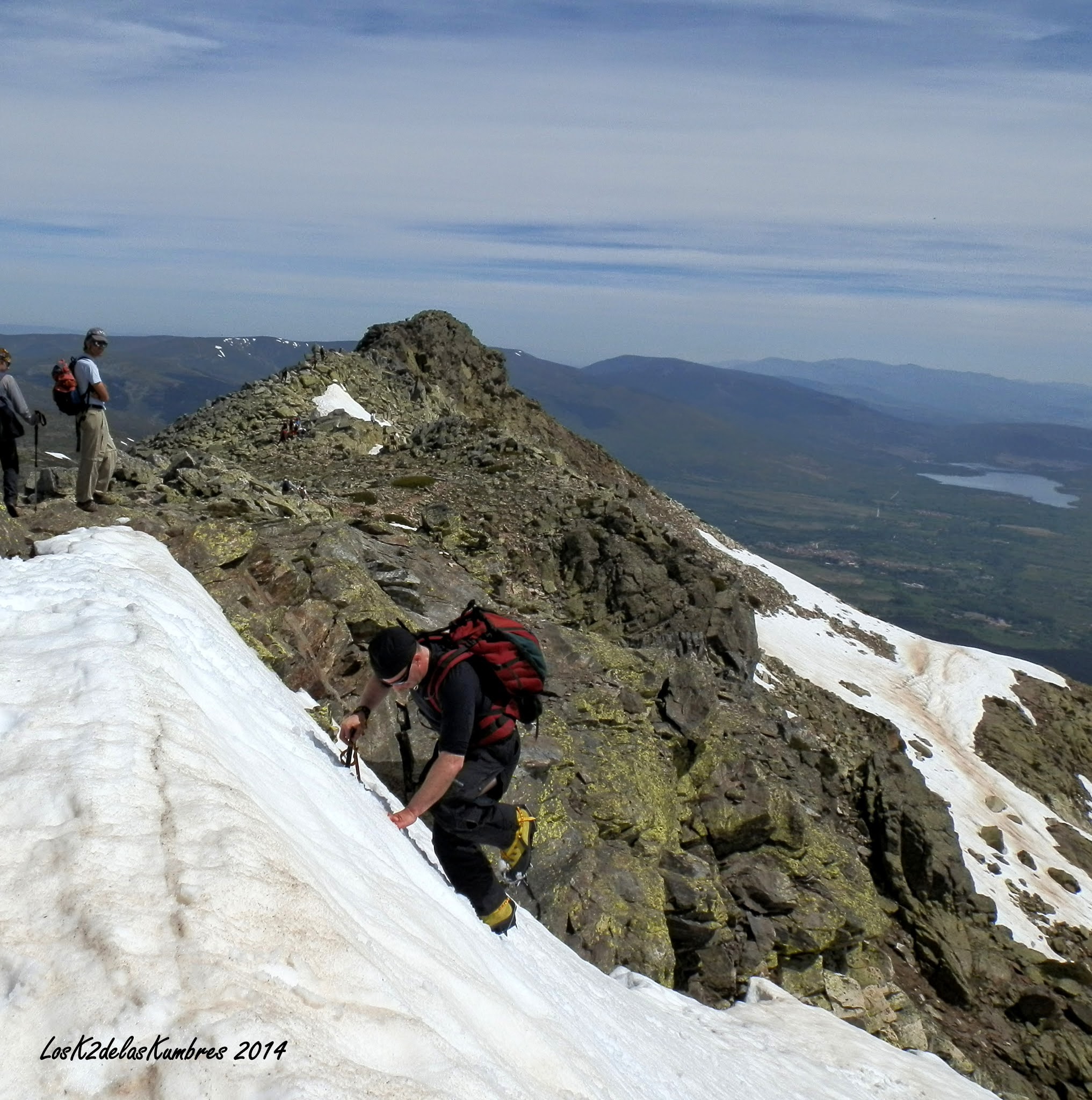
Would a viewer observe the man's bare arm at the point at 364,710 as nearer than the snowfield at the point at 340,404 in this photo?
Yes

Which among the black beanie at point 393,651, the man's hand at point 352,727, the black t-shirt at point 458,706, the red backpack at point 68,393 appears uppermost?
the red backpack at point 68,393

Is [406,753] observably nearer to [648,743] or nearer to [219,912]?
[648,743]

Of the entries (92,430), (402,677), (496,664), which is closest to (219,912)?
(402,677)

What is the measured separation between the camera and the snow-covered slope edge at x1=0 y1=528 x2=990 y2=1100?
3.92 metres

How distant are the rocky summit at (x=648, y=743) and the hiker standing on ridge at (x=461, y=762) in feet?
10.9

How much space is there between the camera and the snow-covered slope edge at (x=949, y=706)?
30.2m

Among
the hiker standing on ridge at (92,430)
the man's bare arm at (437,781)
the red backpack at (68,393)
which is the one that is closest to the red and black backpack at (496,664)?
the man's bare arm at (437,781)

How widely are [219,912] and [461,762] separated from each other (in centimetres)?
291

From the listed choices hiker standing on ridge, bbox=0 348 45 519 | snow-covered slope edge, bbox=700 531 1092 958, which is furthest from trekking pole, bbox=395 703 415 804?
snow-covered slope edge, bbox=700 531 1092 958

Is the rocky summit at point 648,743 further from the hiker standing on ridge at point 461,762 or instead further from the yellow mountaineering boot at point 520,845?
the hiker standing on ridge at point 461,762

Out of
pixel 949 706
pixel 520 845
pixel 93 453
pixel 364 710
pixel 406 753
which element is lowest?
pixel 949 706

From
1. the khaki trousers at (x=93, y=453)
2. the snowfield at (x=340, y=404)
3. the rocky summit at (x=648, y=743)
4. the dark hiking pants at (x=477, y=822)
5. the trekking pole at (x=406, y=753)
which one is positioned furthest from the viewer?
the snowfield at (x=340, y=404)

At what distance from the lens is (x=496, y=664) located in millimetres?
7379

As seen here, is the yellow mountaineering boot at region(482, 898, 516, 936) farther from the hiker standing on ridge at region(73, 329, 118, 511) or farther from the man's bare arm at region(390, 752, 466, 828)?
the hiker standing on ridge at region(73, 329, 118, 511)
